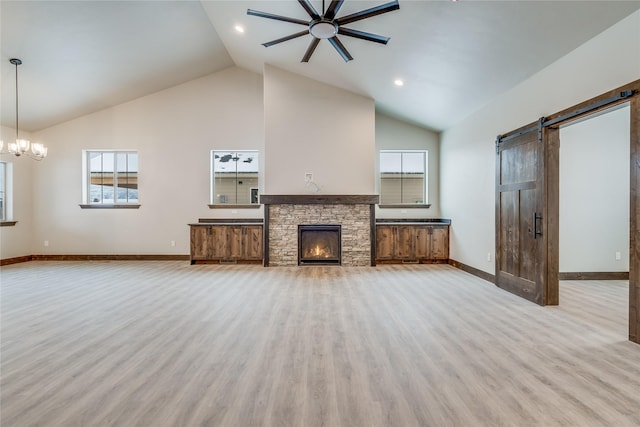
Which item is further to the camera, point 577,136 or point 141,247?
point 141,247

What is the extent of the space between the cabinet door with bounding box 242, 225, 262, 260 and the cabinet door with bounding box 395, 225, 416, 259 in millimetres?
2985

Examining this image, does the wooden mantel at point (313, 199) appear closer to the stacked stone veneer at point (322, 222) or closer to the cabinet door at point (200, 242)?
the stacked stone veneer at point (322, 222)

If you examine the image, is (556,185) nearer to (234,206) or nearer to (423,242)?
(423,242)

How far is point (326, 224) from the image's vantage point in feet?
22.0

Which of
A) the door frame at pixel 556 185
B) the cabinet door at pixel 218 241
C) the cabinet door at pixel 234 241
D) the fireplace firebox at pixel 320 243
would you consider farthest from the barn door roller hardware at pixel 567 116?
the cabinet door at pixel 218 241

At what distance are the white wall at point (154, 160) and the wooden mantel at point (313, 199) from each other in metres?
0.93

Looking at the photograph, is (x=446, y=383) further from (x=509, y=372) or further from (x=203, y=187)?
(x=203, y=187)

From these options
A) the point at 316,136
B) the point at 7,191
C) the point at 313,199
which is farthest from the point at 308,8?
the point at 7,191

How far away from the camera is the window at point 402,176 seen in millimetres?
7539

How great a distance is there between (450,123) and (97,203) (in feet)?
26.9

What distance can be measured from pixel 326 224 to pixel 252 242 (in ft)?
5.43

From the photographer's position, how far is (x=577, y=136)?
514 cm

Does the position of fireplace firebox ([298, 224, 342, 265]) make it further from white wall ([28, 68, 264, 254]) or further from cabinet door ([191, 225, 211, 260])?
cabinet door ([191, 225, 211, 260])

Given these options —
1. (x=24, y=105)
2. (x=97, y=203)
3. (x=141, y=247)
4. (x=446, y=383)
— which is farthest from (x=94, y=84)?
(x=446, y=383)
